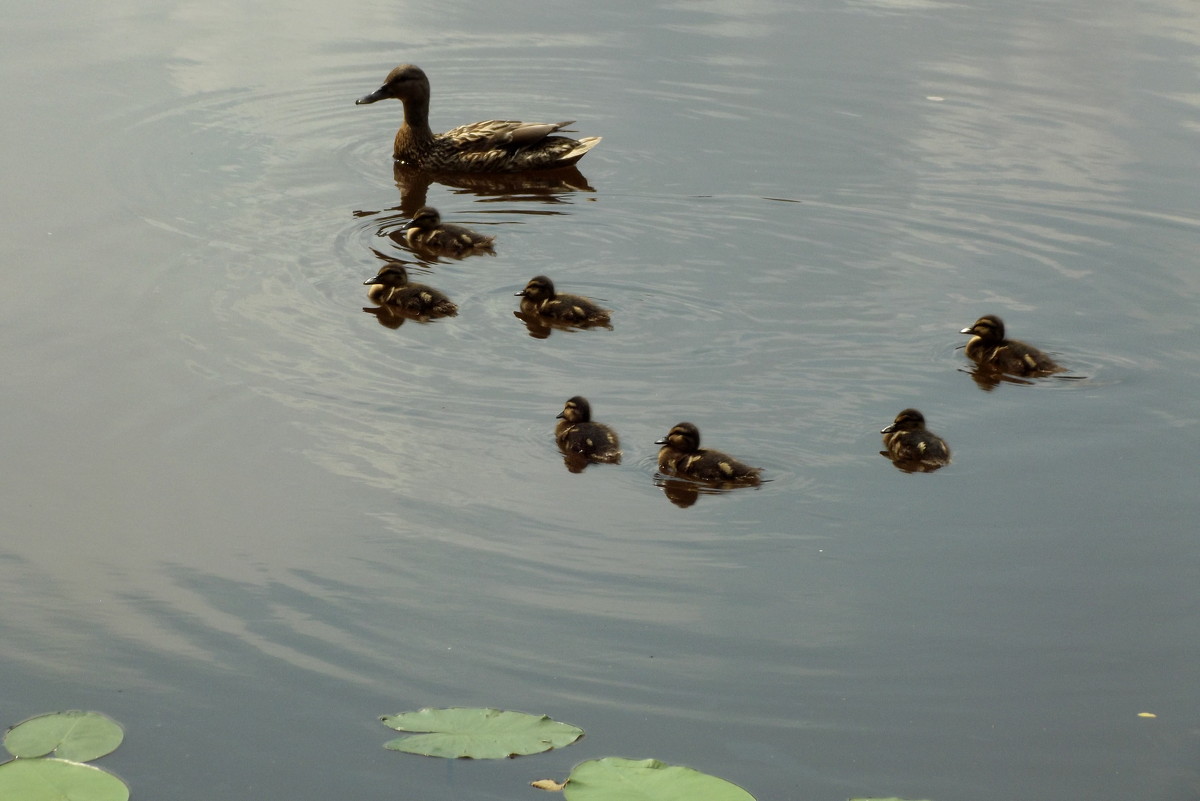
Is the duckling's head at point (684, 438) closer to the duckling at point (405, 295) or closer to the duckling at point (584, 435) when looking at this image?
the duckling at point (584, 435)

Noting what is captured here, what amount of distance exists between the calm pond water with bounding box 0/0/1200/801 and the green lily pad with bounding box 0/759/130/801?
6.3 inches

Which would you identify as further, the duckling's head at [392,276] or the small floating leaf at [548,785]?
the duckling's head at [392,276]

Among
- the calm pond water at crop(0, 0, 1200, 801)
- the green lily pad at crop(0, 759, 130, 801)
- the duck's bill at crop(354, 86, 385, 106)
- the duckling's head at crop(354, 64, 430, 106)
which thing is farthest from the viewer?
the duck's bill at crop(354, 86, 385, 106)

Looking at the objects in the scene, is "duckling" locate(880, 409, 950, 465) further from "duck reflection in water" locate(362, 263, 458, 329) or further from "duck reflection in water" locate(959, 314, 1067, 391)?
"duck reflection in water" locate(362, 263, 458, 329)

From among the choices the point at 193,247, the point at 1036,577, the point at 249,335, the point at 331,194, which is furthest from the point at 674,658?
the point at 331,194

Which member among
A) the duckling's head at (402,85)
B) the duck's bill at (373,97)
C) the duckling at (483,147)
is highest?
the duckling's head at (402,85)

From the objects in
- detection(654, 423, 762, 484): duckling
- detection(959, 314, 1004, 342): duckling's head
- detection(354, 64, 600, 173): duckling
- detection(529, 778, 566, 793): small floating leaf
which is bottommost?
detection(529, 778, 566, 793): small floating leaf

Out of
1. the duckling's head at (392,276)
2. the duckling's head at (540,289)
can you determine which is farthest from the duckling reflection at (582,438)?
the duckling's head at (392,276)

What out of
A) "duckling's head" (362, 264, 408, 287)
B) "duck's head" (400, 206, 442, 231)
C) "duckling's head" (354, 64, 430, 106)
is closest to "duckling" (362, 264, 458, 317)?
"duckling's head" (362, 264, 408, 287)

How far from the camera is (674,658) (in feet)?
15.8

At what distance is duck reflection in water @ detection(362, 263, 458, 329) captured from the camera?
7598mm

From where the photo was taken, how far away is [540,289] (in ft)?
25.3

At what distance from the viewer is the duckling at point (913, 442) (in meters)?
6.18

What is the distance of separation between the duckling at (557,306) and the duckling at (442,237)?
986 millimetres
